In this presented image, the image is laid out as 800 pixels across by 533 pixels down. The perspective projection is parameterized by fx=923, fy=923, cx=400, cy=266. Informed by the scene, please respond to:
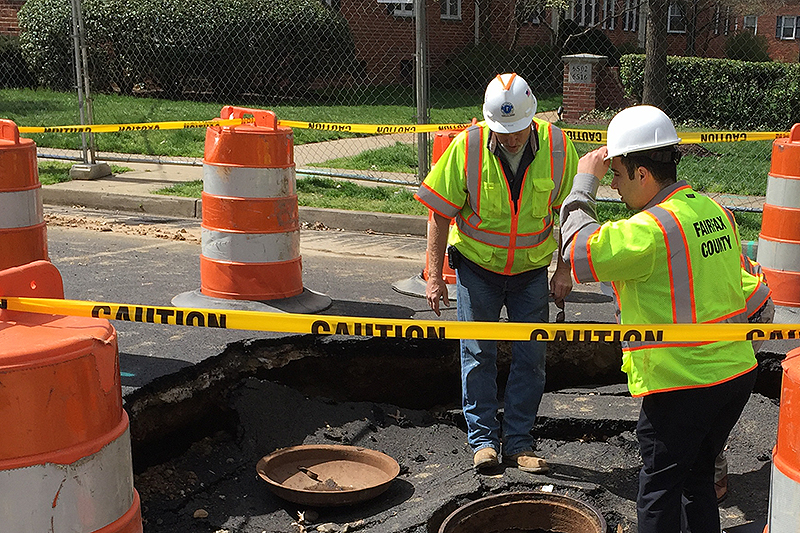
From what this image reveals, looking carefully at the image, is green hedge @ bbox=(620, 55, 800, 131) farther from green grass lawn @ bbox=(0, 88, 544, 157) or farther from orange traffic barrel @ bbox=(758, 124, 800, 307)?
orange traffic barrel @ bbox=(758, 124, 800, 307)

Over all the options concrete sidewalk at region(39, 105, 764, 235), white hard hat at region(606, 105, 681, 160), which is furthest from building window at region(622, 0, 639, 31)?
white hard hat at region(606, 105, 681, 160)

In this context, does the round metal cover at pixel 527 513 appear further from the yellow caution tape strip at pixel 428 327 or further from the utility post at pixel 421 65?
the utility post at pixel 421 65

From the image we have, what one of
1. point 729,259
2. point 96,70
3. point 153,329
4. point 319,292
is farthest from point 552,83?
point 729,259

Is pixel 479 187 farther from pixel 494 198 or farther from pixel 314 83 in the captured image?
pixel 314 83

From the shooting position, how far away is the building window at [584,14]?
3037 centimetres

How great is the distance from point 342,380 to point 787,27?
39.5 m

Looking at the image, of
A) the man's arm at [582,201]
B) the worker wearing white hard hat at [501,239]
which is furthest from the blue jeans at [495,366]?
the man's arm at [582,201]

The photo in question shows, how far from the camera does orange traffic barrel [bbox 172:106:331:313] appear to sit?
6.80 m

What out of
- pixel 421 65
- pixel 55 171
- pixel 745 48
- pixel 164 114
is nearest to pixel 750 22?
pixel 745 48

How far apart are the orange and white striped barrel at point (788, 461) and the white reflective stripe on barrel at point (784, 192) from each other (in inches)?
185

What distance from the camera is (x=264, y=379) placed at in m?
6.14

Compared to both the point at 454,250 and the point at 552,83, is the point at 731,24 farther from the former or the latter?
the point at 454,250

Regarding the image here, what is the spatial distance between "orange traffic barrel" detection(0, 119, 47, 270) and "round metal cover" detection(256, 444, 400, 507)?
1.95m

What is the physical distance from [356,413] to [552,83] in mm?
18552
